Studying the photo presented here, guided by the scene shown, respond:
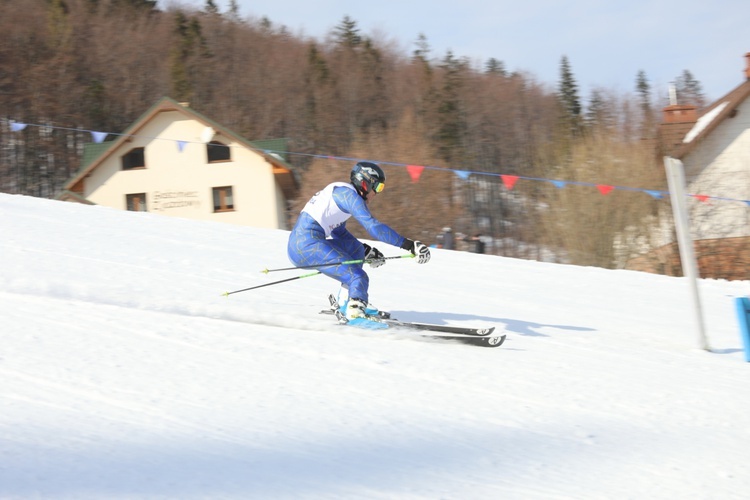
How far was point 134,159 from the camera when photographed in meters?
35.2

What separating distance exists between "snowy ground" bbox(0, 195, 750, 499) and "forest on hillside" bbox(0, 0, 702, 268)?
2719 centimetres

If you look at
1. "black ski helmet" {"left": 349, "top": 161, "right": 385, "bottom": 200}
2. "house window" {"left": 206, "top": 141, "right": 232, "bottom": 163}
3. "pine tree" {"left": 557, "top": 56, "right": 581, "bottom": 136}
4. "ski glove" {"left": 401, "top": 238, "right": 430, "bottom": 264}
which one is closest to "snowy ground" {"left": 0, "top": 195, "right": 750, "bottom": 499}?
"ski glove" {"left": 401, "top": 238, "right": 430, "bottom": 264}

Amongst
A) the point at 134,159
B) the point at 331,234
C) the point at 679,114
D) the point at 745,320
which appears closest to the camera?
the point at 331,234

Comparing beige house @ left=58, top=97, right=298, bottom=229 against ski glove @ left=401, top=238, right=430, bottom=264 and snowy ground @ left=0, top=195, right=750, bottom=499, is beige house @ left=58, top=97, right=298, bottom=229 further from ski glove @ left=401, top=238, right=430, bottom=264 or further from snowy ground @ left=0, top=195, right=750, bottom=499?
ski glove @ left=401, top=238, right=430, bottom=264

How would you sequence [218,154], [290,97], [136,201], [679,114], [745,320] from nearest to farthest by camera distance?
[745,320]
[679,114]
[218,154]
[136,201]
[290,97]

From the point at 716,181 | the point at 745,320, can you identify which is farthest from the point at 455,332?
the point at 716,181

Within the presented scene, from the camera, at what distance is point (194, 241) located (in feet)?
39.7

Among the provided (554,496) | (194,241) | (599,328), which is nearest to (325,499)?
(554,496)

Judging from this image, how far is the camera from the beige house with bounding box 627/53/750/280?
67.6 feet

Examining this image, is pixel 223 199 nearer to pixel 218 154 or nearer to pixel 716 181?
pixel 218 154

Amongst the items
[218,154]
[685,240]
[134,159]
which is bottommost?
[685,240]

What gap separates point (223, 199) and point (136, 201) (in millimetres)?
3692

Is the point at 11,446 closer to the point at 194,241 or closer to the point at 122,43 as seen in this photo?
the point at 194,241

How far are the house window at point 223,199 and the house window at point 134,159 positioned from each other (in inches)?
136
